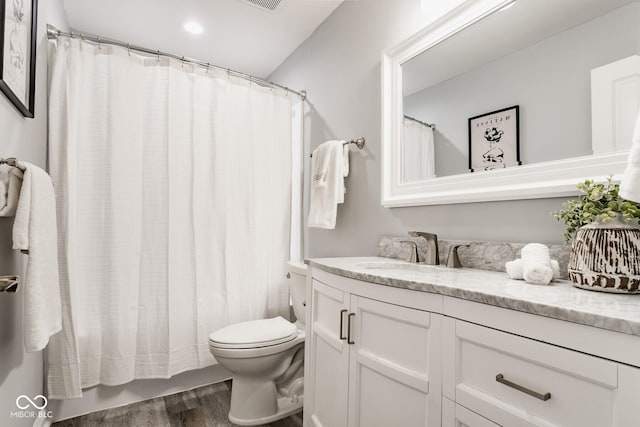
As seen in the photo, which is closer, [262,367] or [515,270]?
[515,270]

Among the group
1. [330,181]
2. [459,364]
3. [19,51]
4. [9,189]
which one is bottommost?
[459,364]

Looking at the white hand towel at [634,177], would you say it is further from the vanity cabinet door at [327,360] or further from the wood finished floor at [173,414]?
the wood finished floor at [173,414]

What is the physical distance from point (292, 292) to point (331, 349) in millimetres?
838

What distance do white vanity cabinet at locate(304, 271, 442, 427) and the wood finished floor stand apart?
64 cm

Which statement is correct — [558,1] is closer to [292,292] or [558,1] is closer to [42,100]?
[292,292]

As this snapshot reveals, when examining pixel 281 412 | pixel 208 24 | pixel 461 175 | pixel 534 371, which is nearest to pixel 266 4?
pixel 208 24

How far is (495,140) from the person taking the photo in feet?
4.11

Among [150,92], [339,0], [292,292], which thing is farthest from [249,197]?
[339,0]

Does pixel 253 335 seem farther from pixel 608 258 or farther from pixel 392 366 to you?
pixel 608 258

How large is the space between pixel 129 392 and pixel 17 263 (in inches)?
43.5

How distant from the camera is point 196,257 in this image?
6.51 feet

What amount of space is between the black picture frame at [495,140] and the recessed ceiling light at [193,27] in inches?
78.5

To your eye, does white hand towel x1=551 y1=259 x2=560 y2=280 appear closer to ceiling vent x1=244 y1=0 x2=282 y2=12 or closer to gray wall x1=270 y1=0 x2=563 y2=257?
gray wall x1=270 y1=0 x2=563 y2=257

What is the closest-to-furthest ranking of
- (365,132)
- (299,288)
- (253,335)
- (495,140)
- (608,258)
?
(608,258) → (495,140) → (253,335) → (365,132) → (299,288)
